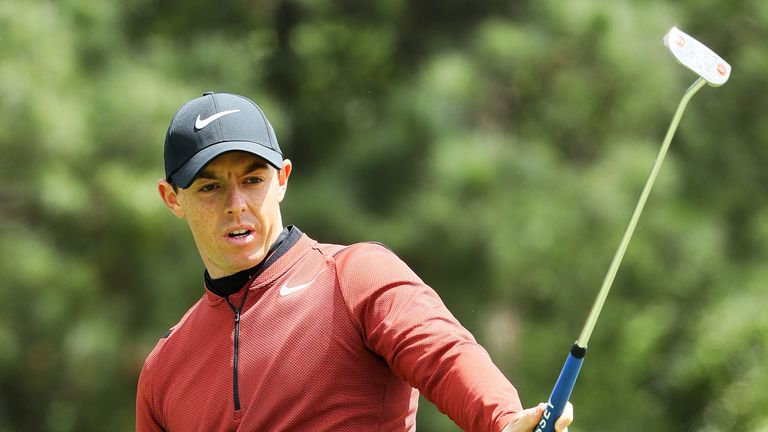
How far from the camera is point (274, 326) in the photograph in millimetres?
2762

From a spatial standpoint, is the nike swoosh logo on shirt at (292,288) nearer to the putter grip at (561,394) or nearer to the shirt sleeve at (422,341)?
the shirt sleeve at (422,341)

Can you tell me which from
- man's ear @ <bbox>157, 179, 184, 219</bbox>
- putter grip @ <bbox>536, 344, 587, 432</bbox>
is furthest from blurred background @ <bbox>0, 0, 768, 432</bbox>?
putter grip @ <bbox>536, 344, 587, 432</bbox>

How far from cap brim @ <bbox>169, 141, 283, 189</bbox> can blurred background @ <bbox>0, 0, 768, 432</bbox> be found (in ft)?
18.6

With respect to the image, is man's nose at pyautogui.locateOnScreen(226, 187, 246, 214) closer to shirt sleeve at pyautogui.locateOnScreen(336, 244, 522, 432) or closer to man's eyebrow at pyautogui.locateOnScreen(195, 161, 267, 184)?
man's eyebrow at pyautogui.locateOnScreen(195, 161, 267, 184)

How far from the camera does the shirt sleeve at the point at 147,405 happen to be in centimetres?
301

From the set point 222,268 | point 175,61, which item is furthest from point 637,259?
point 222,268

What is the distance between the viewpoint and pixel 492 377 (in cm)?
236

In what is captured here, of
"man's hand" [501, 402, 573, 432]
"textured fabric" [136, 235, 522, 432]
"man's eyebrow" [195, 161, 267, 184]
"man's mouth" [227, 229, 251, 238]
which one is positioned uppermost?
"man's eyebrow" [195, 161, 267, 184]

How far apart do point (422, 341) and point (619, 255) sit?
16.1 inches

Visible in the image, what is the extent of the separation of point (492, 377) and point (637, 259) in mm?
7987

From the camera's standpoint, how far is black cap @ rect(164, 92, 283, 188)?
2.79m

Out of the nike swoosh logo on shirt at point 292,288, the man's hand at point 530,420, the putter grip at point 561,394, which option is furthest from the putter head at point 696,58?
the nike swoosh logo on shirt at point 292,288

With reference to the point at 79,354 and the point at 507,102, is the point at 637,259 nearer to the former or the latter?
the point at 507,102

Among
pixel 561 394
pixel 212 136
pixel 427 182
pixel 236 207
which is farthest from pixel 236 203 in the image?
pixel 427 182
